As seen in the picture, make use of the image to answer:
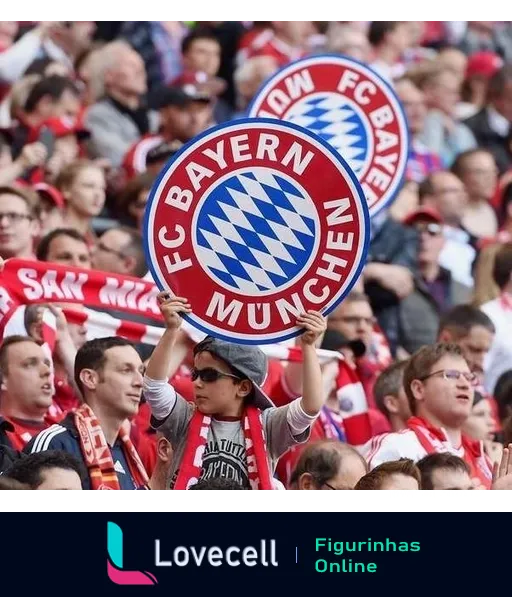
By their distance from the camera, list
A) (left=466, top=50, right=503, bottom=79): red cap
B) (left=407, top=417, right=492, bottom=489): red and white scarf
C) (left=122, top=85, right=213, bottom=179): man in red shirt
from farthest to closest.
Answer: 1. (left=466, top=50, right=503, bottom=79): red cap
2. (left=122, top=85, right=213, bottom=179): man in red shirt
3. (left=407, top=417, right=492, bottom=489): red and white scarf

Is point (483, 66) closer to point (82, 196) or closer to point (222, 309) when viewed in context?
point (82, 196)

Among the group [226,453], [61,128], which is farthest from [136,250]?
[226,453]

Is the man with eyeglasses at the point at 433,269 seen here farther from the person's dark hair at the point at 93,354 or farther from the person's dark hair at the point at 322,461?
the person's dark hair at the point at 322,461

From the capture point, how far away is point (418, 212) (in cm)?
1270

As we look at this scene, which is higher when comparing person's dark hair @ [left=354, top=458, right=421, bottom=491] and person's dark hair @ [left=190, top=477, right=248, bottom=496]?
person's dark hair @ [left=354, top=458, right=421, bottom=491]

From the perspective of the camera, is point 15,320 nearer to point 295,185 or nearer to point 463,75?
point 295,185

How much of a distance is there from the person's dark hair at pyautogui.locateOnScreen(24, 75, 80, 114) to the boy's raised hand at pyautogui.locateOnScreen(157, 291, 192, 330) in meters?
5.58

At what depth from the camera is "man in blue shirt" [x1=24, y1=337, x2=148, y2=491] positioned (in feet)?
24.4

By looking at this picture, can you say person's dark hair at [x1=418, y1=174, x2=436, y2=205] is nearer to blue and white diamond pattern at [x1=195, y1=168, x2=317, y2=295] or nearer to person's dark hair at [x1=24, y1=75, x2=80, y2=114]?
person's dark hair at [x1=24, y1=75, x2=80, y2=114]

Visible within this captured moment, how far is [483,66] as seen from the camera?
54.2 feet

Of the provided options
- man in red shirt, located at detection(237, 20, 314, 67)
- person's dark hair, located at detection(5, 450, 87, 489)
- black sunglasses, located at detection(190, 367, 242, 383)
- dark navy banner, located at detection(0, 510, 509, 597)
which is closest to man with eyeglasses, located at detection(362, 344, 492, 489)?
black sunglasses, located at detection(190, 367, 242, 383)

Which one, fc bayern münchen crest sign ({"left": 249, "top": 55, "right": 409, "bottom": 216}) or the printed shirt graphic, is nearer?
the printed shirt graphic

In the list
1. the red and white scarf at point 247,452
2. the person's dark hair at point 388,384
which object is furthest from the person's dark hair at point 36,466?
the person's dark hair at point 388,384

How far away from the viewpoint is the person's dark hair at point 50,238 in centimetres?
991
